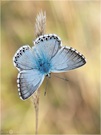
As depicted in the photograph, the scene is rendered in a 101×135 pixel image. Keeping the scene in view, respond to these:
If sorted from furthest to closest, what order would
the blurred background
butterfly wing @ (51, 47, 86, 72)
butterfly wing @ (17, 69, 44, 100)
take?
1. the blurred background
2. butterfly wing @ (51, 47, 86, 72)
3. butterfly wing @ (17, 69, 44, 100)

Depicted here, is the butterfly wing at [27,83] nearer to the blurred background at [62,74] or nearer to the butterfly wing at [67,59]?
the butterfly wing at [67,59]

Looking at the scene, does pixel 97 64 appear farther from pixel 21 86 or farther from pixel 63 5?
pixel 21 86

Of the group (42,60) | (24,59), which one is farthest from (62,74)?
(24,59)

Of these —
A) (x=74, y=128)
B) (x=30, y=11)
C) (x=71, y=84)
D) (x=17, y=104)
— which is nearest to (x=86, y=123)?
(x=74, y=128)

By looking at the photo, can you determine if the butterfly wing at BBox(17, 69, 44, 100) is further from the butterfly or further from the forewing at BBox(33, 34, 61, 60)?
the forewing at BBox(33, 34, 61, 60)

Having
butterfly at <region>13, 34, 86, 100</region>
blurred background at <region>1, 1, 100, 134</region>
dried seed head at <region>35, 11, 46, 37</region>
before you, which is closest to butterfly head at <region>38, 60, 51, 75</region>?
butterfly at <region>13, 34, 86, 100</region>

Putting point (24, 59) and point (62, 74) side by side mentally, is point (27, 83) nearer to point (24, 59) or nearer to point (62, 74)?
point (24, 59)

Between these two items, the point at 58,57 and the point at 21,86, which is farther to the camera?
the point at 58,57
